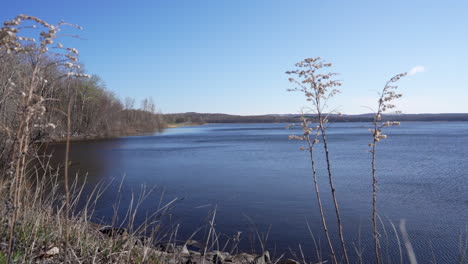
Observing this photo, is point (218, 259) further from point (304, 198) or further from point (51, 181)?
point (304, 198)

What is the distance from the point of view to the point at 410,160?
712 inches

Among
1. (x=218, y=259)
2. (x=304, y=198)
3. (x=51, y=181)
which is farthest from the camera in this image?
(x=304, y=198)

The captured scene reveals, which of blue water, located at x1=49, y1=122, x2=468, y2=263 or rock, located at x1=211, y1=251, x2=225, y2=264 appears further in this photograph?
blue water, located at x1=49, y1=122, x2=468, y2=263

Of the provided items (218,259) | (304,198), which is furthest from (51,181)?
(304,198)

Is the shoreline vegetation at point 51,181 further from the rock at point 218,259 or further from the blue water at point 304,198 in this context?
the blue water at point 304,198

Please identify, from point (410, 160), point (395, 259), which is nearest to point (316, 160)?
point (410, 160)

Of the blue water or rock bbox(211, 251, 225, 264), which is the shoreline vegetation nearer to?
rock bbox(211, 251, 225, 264)

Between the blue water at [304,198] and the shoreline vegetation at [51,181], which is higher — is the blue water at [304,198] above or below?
below

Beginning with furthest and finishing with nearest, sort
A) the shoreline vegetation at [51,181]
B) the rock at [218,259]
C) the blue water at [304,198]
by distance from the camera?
1. the blue water at [304,198]
2. the rock at [218,259]
3. the shoreline vegetation at [51,181]

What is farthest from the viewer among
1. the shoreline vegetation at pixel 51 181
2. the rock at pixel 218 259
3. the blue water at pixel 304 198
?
the blue water at pixel 304 198

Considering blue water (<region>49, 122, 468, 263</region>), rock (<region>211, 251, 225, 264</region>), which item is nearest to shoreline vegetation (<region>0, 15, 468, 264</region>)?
rock (<region>211, 251, 225, 264</region>)

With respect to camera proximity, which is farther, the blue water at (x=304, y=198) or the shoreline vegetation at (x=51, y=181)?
the blue water at (x=304, y=198)

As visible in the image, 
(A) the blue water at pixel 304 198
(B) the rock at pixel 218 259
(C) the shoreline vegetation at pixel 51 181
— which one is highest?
(C) the shoreline vegetation at pixel 51 181

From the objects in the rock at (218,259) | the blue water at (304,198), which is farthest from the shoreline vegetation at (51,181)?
the blue water at (304,198)
